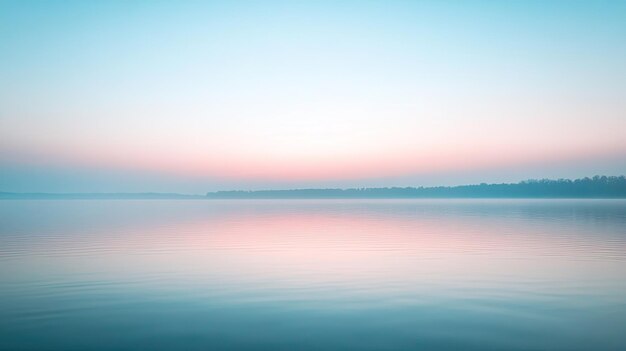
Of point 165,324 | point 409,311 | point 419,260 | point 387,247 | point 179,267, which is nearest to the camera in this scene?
point 165,324

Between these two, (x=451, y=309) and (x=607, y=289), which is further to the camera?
(x=607, y=289)

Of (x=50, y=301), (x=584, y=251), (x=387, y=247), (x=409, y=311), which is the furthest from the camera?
(x=387, y=247)

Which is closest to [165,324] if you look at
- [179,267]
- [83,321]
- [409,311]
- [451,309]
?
[83,321]

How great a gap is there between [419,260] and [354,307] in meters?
9.49

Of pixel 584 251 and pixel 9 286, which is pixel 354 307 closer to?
pixel 9 286

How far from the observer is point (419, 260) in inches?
841

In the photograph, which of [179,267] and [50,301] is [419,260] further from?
[50,301]

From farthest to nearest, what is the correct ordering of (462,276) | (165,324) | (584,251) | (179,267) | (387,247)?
(387,247) → (584,251) → (179,267) → (462,276) → (165,324)

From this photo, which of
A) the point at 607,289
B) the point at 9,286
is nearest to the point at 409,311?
the point at 607,289

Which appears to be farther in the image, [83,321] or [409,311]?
[409,311]

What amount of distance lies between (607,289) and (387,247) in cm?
1251

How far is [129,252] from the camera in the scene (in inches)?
943

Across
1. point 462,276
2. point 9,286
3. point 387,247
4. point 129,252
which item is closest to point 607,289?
point 462,276

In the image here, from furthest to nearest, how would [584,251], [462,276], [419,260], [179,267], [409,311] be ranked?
1. [584,251]
2. [419,260]
3. [179,267]
4. [462,276]
5. [409,311]
